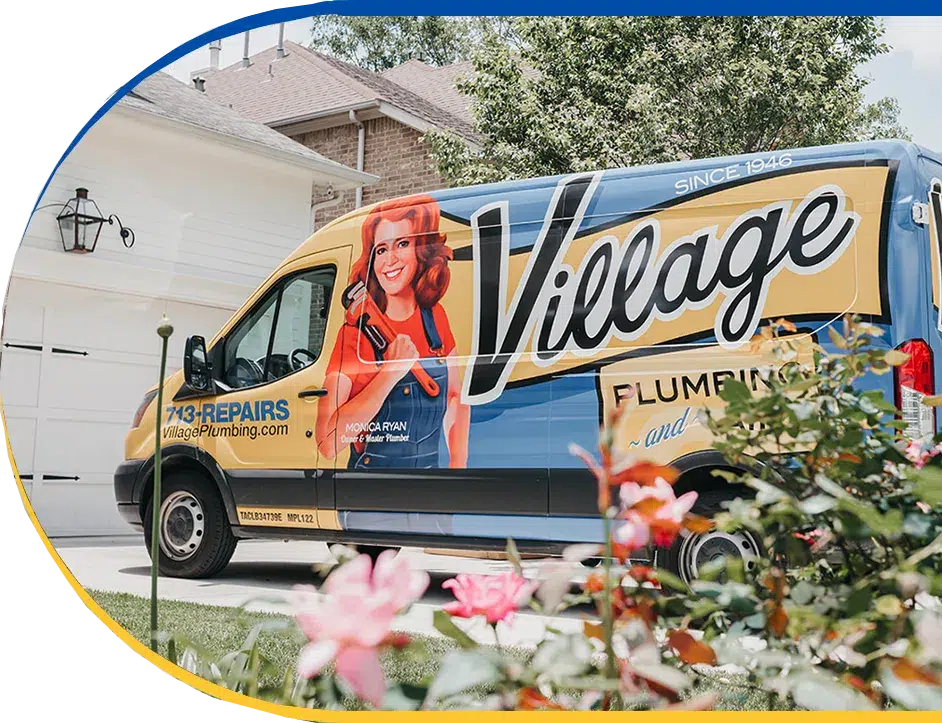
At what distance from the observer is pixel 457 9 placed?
60.4 inches

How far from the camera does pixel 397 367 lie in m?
3.34

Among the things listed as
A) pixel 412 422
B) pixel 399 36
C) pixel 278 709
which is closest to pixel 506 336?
pixel 412 422

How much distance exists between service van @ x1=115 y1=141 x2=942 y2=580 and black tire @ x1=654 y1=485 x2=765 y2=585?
0.31 m

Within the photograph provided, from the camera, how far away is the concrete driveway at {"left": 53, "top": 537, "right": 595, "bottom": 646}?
118 cm

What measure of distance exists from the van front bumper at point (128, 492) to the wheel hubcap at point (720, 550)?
1179mm

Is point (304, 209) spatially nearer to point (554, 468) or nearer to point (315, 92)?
point (315, 92)

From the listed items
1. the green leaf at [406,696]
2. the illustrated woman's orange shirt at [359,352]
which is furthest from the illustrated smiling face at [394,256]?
the green leaf at [406,696]

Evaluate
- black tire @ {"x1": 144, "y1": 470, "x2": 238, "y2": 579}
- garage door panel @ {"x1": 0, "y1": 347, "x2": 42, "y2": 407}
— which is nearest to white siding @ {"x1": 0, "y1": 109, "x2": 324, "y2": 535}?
garage door panel @ {"x1": 0, "y1": 347, "x2": 42, "y2": 407}

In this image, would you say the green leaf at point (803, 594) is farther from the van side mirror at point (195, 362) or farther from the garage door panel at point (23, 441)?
the van side mirror at point (195, 362)

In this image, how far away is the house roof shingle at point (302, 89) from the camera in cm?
197

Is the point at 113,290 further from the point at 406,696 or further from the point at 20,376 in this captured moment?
the point at 406,696

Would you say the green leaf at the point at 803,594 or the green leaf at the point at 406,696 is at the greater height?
the green leaf at the point at 803,594

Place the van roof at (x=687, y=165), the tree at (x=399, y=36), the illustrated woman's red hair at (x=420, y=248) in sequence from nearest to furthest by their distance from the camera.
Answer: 1. the tree at (x=399, y=36)
2. the van roof at (x=687, y=165)
3. the illustrated woman's red hair at (x=420, y=248)

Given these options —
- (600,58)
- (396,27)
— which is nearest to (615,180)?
(600,58)
